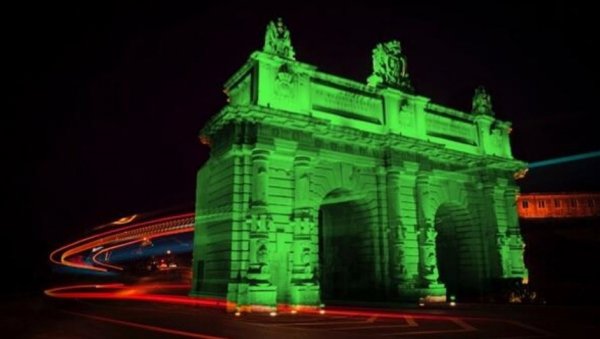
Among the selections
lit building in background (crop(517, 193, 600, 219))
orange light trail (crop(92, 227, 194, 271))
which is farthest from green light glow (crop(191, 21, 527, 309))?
lit building in background (crop(517, 193, 600, 219))

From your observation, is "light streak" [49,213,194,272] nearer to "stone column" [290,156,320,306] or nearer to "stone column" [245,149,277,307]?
"stone column" [245,149,277,307]

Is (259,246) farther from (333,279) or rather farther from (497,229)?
(497,229)

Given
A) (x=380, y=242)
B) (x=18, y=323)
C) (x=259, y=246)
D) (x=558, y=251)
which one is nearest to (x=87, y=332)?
(x=18, y=323)

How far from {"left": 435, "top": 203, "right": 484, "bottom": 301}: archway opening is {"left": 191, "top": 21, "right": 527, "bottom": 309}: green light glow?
0.08m

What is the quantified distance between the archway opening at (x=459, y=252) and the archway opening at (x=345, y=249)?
25.4 feet

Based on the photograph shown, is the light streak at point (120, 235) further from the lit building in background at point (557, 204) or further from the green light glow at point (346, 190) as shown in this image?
the lit building in background at point (557, 204)

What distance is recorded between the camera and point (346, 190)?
24.9 m

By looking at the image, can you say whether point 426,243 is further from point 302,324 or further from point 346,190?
point 302,324

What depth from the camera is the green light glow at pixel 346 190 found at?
2088cm

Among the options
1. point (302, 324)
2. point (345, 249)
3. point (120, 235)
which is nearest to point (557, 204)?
point (345, 249)

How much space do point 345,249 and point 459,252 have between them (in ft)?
30.8

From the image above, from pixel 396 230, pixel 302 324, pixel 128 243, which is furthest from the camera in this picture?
pixel 128 243

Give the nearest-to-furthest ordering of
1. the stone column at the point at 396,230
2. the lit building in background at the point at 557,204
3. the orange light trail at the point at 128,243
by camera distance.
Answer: the stone column at the point at 396,230 → the orange light trail at the point at 128,243 → the lit building in background at the point at 557,204

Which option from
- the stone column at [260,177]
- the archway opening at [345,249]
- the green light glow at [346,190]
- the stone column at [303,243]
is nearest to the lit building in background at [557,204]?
the green light glow at [346,190]
